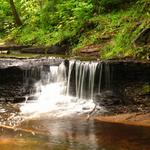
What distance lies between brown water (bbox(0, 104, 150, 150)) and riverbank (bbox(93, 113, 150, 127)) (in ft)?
1.16

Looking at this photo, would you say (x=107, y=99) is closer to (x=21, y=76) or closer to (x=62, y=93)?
(x=62, y=93)

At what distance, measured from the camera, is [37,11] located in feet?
82.9

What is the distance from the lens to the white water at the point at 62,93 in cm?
1430

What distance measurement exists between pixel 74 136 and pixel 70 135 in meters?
0.16

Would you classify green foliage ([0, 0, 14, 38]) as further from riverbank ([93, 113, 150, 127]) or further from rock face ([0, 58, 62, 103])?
riverbank ([93, 113, 150, 127])

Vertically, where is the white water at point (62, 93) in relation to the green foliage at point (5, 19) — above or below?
below

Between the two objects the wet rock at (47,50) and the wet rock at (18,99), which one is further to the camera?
the wet rock at (47,50)

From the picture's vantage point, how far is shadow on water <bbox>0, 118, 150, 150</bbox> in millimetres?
10180

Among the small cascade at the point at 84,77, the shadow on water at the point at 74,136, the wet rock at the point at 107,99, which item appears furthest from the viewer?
the small cascade at the point at 84,77

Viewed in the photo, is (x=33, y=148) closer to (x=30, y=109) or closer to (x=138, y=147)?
(x=138, y=147)

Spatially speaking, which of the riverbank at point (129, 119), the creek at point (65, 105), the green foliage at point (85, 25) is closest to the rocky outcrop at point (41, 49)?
the green foliage at point (85, 25)

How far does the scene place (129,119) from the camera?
12672 millimetres

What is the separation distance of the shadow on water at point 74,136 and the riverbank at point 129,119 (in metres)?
0.35

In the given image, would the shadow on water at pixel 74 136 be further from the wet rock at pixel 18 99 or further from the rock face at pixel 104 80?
the wet rock at pixel 18 99
